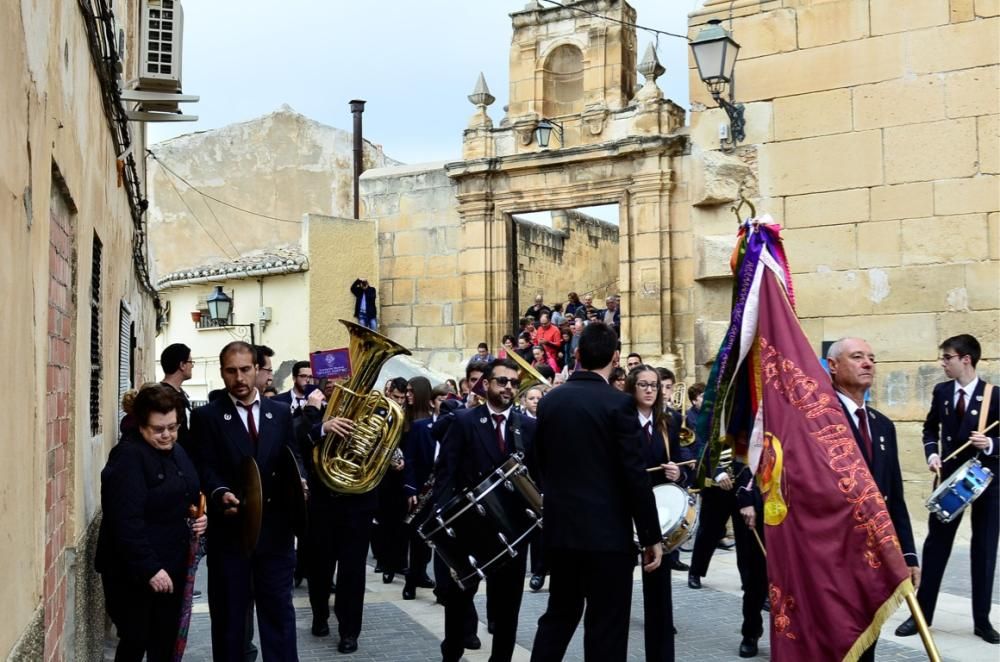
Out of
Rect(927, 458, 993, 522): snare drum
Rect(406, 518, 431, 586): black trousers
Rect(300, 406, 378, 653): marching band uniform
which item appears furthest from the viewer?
Rect(406, 518, 431, 586): black trousers

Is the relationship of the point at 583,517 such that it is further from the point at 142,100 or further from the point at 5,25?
the point at 142,100

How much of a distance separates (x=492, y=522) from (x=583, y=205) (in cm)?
1354

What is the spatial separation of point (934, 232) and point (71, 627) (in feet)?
26.4

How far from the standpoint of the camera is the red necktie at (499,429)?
19.8ft

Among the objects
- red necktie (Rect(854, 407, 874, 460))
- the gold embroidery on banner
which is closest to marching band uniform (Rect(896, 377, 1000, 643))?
red necktie (Rect(854, 407, 874, 460))

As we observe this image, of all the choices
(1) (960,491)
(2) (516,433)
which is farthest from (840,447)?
(1) (960,491)

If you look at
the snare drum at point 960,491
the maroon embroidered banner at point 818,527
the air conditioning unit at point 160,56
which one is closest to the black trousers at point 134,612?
the maroon embroidered banner at point 818,527

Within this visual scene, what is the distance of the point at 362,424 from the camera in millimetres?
6801

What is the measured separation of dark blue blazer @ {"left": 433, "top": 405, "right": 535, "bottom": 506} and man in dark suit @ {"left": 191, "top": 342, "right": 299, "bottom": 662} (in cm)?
91

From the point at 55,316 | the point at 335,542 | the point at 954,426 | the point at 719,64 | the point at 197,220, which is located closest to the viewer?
the point at 55,316

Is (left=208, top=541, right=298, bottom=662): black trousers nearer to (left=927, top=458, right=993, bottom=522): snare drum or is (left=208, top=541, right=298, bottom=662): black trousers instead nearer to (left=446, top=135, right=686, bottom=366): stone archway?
(left=927, top=458, right=993, bottom=522): snare drum

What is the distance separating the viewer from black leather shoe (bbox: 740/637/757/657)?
6.35 meters

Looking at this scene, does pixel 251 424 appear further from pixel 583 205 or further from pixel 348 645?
pixel 583 205

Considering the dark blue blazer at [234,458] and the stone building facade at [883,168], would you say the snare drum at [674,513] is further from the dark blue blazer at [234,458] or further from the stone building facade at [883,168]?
the stone building facade at [883,168]
